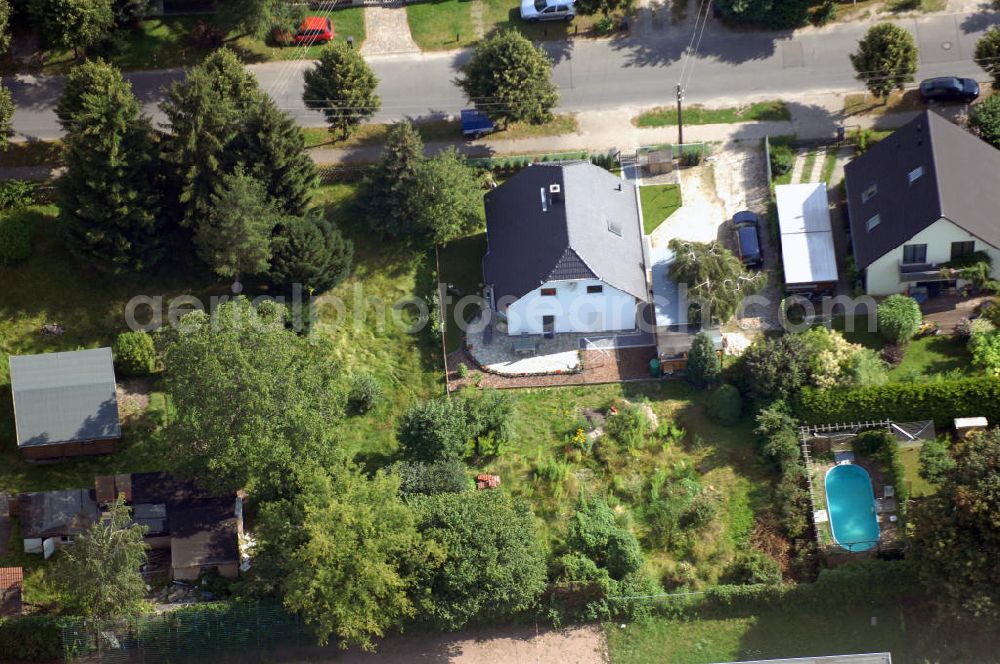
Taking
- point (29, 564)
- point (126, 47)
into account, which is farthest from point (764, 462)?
point (126, 47)

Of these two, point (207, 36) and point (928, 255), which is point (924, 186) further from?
point (207, 36)

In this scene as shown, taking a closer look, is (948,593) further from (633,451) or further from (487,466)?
(487,466)

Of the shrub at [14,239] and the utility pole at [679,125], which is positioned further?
the utility pole at [679,125]

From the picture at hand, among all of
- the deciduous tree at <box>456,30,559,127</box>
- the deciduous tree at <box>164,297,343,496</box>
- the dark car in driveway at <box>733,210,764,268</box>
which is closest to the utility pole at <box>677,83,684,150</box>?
the dark car in driveway at <box>733,210,764,268</box>

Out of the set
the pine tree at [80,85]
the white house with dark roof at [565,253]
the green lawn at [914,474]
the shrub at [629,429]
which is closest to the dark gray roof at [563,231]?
the white house with dark roof at [565,253]

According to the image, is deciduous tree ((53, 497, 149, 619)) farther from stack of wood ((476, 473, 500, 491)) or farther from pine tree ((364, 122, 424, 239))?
pine tree ((364, 122, 424, 239))

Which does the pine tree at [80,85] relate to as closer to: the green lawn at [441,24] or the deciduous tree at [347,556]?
the green lawn at [441,24]
